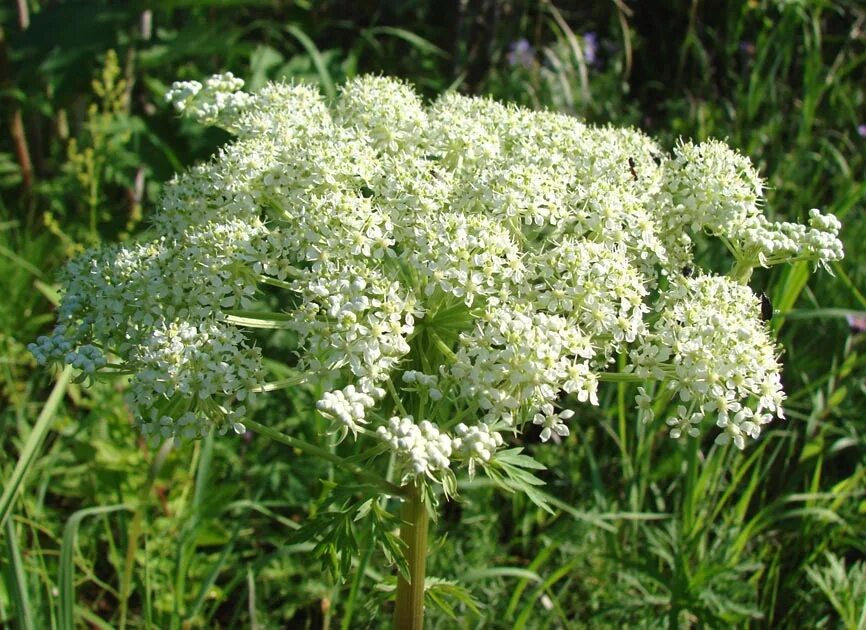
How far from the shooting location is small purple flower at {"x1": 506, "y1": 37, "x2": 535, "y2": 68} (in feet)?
23.7

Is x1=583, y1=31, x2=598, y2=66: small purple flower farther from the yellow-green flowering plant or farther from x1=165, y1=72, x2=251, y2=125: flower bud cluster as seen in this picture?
the yellow-green flowering plant

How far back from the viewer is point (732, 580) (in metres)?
3.81

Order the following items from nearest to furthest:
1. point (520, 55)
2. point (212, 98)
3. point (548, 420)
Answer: point (548, 420)
point (212, 98)
point (520, 55)

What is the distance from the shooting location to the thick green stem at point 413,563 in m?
2.65

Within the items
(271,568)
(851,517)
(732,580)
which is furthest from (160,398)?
(851,517)

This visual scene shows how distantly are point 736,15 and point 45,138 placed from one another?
612 cm

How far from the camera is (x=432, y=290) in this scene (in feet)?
8.05

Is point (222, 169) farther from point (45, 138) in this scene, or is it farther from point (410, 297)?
point (45, 138)

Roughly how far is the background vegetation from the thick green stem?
0.11 metres

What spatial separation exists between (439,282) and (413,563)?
0.91 meters

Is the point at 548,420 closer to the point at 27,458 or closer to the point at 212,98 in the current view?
the point at 27,458

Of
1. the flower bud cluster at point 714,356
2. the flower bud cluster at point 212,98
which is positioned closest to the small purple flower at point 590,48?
the flower bud cluster at point 212,98

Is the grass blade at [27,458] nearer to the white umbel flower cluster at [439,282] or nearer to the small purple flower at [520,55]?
the white umbel flower cluster at [439,282]

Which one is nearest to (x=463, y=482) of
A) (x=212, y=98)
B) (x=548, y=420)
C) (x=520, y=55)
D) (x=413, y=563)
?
(x=413, y=563)
